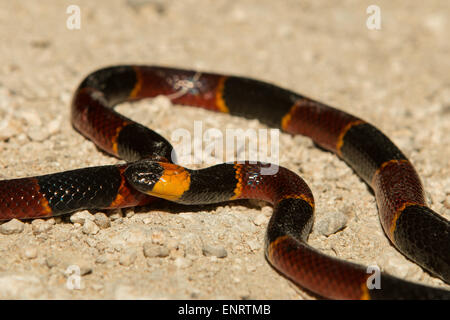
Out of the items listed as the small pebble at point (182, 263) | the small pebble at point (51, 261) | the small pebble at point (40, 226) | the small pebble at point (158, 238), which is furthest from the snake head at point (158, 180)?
the small pebble at point (51, 261)

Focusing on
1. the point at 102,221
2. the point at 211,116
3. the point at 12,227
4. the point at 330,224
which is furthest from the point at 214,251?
the point at 211,116

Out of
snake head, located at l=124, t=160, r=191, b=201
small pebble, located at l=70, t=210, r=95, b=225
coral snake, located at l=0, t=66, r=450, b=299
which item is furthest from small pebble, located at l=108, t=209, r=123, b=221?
snake head, located at l=124, t=160, r=191, b=201

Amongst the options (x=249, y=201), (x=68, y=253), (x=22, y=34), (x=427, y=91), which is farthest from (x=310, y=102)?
(x=22, y=34)

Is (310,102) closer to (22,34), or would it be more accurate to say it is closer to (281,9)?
(281,9)

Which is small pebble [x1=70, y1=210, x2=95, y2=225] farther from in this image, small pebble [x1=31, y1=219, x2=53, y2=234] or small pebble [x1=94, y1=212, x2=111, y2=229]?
small pebble [x1=31, y1=219, x2=53, y2=234]

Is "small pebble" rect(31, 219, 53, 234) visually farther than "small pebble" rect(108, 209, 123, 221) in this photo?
No
